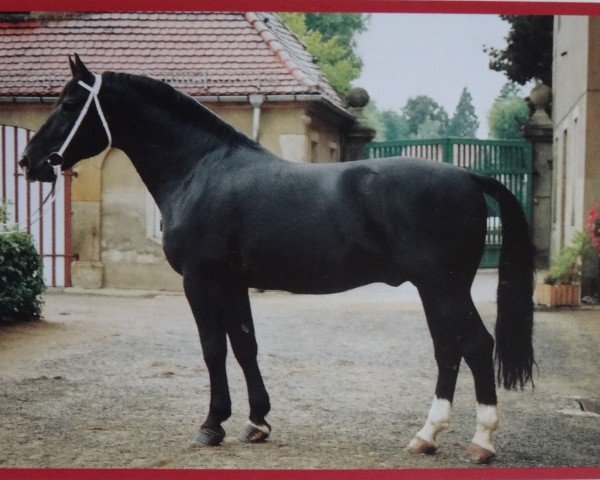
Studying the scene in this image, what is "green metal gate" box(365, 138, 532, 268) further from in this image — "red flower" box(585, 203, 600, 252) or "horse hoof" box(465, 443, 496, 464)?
"horse hoof" box(465, 443, 496, 464)

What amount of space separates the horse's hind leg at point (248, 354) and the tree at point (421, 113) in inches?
43.8

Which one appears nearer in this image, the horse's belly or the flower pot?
the horse's belly

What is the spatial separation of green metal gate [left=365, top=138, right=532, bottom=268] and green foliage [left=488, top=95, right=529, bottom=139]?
0.18ft

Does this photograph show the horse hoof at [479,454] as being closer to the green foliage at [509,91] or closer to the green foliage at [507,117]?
the green foliage at [507,117]

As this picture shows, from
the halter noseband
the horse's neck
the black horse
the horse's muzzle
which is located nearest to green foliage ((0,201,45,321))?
the horse's muzzle

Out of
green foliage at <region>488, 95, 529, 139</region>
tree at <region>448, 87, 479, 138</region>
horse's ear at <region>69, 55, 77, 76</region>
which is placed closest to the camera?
horse's ear at <region>69, 55, 77, 76</region>

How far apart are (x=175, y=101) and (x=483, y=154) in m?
1.45

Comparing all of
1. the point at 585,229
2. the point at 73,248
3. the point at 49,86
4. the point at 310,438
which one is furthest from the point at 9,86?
the point at 585,229

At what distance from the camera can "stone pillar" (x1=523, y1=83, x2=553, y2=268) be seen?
12.5 ft

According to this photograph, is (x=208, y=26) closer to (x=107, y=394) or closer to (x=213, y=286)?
(x=213, y=286)

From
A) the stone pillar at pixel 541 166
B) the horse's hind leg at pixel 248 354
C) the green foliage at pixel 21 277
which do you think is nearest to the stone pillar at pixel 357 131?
the stone pillar at pixel 541 166

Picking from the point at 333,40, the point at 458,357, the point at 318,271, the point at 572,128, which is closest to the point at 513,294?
the point at 458,357

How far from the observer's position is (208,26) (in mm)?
4172

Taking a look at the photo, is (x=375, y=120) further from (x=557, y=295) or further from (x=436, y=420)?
(x=436, y=420)
